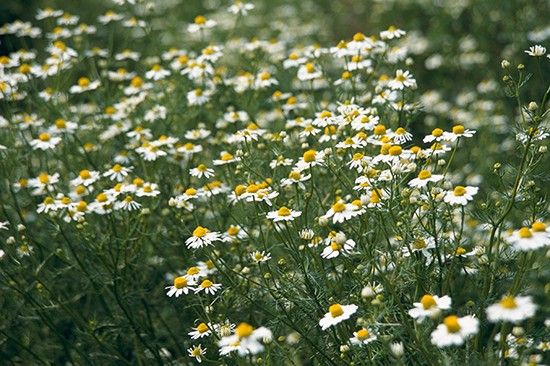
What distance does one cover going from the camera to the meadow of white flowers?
2.97 metres

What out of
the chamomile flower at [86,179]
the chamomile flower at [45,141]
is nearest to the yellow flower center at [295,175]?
the chamomile flower at [86,179]

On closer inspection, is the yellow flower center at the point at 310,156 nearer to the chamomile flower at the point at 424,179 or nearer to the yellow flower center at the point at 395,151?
the yellow flower center at the point at 395,151

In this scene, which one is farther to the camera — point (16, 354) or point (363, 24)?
point (363, 24)

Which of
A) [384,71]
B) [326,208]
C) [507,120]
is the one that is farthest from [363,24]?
[326,208]

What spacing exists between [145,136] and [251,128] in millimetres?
Answer: 787

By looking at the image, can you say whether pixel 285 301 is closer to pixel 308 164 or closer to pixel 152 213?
pixel 308 164

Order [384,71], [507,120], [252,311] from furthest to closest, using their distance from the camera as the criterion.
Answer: [384,71]
[507,120]
[252,311]

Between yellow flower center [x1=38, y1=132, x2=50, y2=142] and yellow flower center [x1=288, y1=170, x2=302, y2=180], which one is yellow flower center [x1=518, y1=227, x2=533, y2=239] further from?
yellow flower center [x1=38, y1=132, x2=50, y2=142]

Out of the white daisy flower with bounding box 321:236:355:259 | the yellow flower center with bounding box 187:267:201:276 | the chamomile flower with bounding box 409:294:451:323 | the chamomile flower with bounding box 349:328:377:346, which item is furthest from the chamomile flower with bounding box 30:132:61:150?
the chamomile flower with bounding box 409:294:451:323

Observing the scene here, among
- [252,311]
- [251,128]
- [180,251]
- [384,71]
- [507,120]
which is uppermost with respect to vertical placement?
[384,71]

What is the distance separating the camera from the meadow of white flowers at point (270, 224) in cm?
297

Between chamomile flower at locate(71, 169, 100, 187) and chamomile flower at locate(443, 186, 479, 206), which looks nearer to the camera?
chamomile flower at locate(443, 186, 479, 206)

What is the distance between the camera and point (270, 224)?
12.0ft

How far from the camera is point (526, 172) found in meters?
2.99
